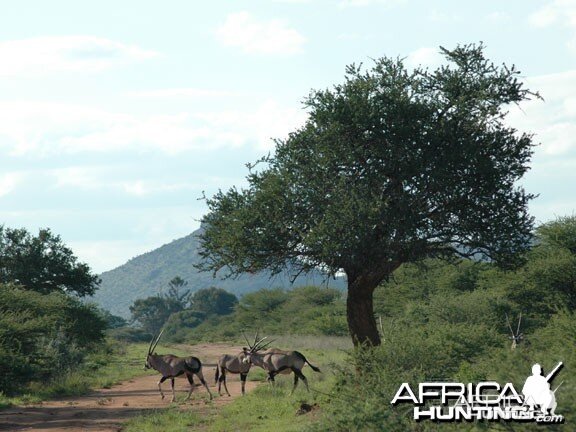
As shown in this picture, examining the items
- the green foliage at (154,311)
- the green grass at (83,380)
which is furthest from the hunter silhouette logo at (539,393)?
the green foliage at (154,311)

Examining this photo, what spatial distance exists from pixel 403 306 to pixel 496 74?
128 ft

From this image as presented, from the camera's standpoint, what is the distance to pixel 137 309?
16838cm

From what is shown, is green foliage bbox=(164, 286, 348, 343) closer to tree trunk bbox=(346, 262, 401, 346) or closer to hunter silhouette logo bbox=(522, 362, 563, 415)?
tree trunk bbox=(346, 262, 401, 346)

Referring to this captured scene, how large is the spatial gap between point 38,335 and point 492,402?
23447mm

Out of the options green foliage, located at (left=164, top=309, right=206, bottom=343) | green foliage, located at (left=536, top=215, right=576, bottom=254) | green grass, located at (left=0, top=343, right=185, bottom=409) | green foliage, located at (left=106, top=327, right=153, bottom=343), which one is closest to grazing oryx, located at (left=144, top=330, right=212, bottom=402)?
green grass, located at (left=0, top=343, right=185, bottom=409)

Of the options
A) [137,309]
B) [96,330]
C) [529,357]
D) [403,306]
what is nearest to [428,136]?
[529,357]

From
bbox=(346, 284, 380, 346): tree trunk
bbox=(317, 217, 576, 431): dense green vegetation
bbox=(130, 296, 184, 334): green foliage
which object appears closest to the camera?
bbox=(317, 217, 576, 431): dense green vegetation

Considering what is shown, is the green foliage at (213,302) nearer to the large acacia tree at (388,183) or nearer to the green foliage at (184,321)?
the green foliage at (184,321)

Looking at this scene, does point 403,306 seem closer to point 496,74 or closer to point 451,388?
point 496,74

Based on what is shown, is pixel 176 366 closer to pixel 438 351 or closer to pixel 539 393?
pixel 438 351

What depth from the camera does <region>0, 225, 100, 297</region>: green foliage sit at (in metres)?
62.8

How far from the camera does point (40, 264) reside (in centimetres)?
6325

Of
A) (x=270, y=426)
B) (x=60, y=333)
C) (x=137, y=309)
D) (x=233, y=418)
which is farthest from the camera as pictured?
(x=137, y=309)

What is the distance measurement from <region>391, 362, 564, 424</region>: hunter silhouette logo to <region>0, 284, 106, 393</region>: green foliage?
56.5 feet
